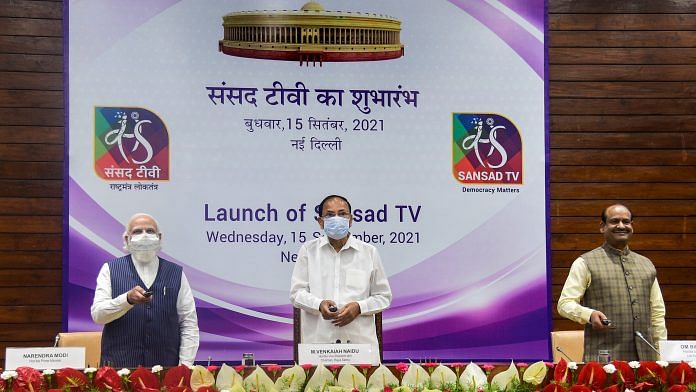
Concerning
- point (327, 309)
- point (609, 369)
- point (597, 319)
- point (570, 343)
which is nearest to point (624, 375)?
point (609, 369)

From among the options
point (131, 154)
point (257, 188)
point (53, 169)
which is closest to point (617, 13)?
point (257, 188)

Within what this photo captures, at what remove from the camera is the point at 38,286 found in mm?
5051

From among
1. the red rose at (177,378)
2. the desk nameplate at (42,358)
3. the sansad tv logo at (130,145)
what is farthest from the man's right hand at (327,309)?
the sansad tv logo at (130,145)

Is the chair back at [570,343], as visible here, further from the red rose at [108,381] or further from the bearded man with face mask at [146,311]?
the red rose at [108,381]

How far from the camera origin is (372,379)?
2.57 m

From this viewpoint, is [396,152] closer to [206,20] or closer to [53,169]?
[206,20]

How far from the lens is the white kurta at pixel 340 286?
390 cm

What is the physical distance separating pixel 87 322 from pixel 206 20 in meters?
1.89

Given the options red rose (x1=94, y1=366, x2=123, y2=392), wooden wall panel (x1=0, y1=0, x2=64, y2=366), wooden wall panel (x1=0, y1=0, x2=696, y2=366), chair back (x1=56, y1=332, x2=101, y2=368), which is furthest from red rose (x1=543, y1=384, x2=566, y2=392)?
wooden wall panel (x1=0, y1=0, x2=64, y2=366)

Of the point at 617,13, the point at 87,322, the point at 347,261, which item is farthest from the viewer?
the point at 617,13

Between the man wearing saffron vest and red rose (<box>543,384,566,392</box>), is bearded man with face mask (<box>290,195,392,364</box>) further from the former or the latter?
red rose (<box>543,384,566,392</box>)

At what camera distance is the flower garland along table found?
2482 millimetres

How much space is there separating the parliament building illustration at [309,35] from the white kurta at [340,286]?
1.53 m

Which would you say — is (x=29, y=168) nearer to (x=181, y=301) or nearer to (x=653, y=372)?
(x=181, y=301)
